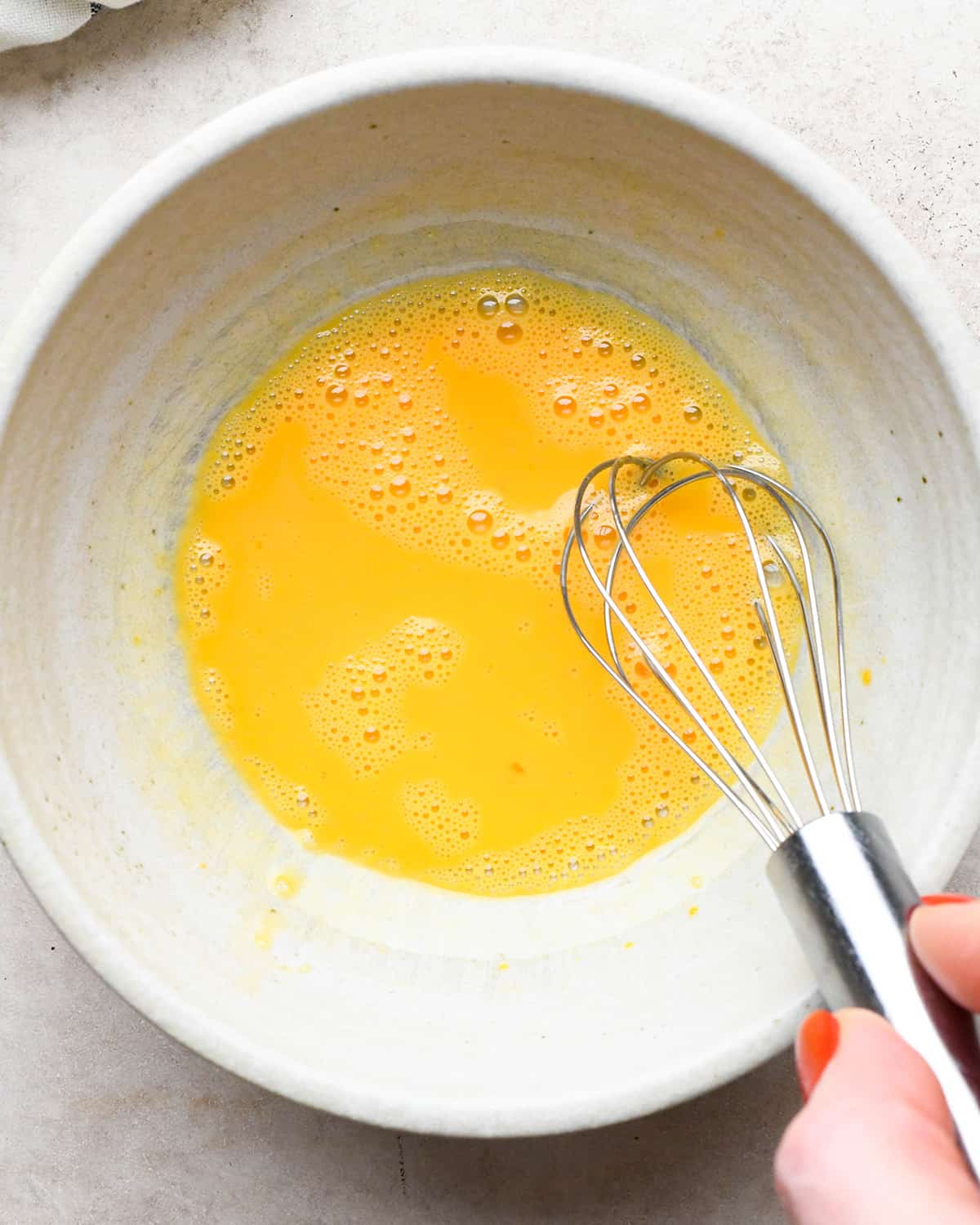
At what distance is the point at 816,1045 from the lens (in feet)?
1.88

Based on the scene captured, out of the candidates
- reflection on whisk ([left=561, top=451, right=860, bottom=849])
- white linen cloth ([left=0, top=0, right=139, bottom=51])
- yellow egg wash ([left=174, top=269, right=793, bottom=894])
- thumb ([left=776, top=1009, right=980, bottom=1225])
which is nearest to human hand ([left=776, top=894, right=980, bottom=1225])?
thumb ([left=776, top=1009, right=980, bottom=1225])

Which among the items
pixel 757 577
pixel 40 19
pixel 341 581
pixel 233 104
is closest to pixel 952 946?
pixel 757 577

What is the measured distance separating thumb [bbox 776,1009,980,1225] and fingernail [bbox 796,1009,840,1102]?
0.02 m

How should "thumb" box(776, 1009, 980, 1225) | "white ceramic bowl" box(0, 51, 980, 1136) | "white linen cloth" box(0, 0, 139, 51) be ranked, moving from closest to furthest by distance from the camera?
1. "thumb" box(776, 1009, 980, 1225)
2. "white ceramic bowl" box(0, 51, 980, 1136)
3. "white linen cloth" box(0, 0, 139, 51)

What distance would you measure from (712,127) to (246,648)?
472 millimetres

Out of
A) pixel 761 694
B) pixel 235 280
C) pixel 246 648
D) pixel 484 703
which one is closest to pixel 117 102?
pixel 235 280

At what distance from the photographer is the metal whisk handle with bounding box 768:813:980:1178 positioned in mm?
541

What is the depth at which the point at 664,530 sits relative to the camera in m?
0.83

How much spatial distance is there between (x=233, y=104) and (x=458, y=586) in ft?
1.26

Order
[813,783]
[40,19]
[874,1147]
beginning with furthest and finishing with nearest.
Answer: [40,19]
[813,783]
[874,1147]

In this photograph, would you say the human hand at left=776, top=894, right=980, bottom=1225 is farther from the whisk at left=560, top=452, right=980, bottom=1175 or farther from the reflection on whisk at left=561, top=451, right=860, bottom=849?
the reflection on whisk at left=561, top=451, right=860, bottom=849

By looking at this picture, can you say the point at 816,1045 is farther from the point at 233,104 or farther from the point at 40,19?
the point at 40,19

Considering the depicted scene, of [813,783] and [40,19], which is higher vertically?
[40,19]

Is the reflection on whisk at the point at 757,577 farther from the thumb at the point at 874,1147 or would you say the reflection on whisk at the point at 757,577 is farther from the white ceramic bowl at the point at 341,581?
the thumb at the point at 874,1147
